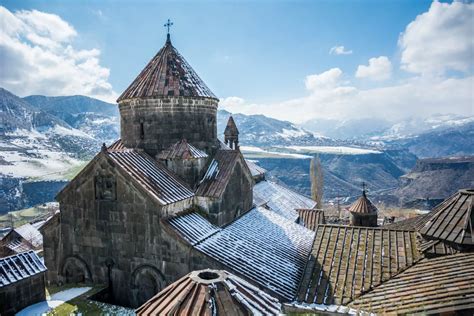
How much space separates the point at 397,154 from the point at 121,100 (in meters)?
188

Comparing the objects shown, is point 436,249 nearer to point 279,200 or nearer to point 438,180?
point 279,200

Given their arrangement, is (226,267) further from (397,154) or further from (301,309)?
(397,154)

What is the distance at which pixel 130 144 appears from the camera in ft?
42.0

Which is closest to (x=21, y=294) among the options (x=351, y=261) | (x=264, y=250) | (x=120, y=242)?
Answer: (x=120, y=242)

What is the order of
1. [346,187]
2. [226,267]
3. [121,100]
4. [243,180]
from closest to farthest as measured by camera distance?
[226,267], [121,100], [243,180], [346,187]

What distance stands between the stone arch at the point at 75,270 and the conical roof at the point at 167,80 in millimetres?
6148

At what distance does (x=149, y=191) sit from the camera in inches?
379

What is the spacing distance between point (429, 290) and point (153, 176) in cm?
849

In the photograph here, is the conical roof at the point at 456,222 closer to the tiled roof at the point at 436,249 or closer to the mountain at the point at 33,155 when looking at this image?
the tiled roof at the point at 436,249

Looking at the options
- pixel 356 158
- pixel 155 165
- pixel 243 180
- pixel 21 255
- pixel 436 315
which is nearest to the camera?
pixel 436 315

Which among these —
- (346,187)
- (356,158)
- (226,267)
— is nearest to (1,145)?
(346,187)

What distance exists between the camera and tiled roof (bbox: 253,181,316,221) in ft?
70.7

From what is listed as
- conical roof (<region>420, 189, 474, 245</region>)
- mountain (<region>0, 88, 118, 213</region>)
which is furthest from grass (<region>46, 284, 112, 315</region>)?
mountain (<region>0, 88, 118, 213</region>)

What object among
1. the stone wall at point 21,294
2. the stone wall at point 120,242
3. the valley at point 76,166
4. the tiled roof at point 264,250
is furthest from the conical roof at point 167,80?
the valley at point 76,166
